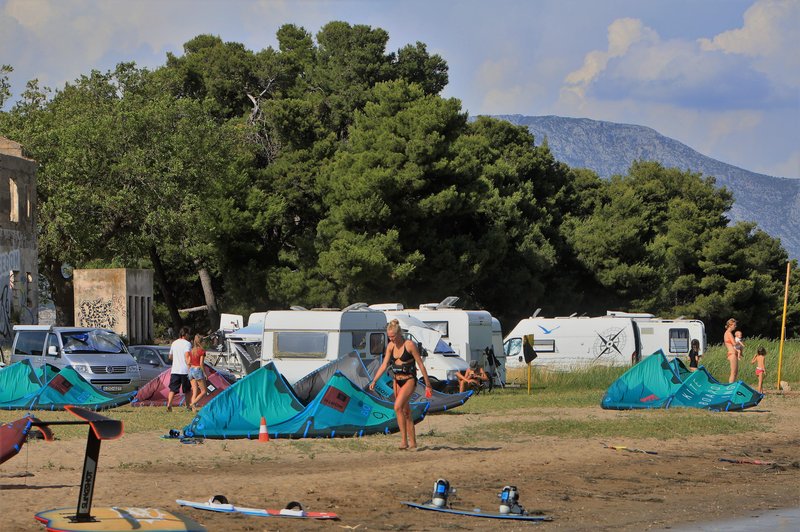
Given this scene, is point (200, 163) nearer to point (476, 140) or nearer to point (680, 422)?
point (476, 140)

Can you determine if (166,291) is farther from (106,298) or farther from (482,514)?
(482,514)

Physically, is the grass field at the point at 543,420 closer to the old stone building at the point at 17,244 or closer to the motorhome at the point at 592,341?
the motorhome at the point at 592,341

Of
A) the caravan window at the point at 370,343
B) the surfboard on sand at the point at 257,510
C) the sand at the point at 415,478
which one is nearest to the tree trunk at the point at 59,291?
the caravan window at the point at 370,343

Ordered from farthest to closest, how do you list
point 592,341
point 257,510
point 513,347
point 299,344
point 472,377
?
point 513,347 → point 592,341 → point 472,377 → point 299,344 → point 257,510

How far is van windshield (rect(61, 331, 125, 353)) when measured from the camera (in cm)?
3022

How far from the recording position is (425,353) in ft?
98.8

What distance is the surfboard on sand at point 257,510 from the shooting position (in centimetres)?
1166

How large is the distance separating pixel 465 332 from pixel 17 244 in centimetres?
1469

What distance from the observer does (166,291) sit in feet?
192

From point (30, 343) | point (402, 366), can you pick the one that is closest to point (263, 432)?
point (402, 366)

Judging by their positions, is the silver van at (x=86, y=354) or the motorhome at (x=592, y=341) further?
the motorhome at (x=592, y=341)

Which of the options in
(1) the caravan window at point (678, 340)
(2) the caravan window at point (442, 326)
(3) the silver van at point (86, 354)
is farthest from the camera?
(1) the caravan window at point (678, 340)

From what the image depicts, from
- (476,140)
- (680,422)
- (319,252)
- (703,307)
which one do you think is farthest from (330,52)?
(680,422)

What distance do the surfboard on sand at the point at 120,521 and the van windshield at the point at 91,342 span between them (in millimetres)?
21473
